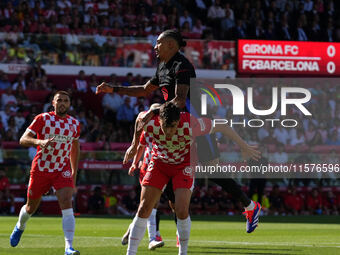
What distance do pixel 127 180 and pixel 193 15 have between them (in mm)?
10304

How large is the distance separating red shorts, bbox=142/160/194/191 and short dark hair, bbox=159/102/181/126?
23.8 inches

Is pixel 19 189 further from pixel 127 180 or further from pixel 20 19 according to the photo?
pixel 20 19

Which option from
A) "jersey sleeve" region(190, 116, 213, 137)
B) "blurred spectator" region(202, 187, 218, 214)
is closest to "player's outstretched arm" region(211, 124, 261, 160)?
"jersey sleeve" region(190, 116, 213, 137)

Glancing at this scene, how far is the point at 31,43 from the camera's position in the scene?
86.7 feet

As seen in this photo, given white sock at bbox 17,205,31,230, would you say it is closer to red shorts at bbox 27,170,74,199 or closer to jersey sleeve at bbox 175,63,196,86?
red shorts at bbox 27,170,74,199

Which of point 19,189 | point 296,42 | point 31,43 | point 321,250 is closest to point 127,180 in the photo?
point 19,189

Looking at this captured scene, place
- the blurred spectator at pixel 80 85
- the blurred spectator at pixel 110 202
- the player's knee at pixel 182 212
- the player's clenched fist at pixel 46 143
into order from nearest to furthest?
the player's knee at pixel 182 212 < the player's clenched fist at pixel 46 143 < the blurred spectator at pixel 110 202 < the blurred spectator at pixel 80 85

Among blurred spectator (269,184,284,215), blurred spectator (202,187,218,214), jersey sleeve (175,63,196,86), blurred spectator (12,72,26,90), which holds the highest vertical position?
jersey sleeve (175,63,196,86)

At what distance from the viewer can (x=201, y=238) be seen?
567 inches

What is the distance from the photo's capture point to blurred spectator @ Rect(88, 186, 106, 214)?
24703mm

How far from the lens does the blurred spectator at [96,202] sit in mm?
24703

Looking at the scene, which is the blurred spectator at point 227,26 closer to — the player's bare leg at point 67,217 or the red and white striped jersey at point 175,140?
the player's bare leg at point 67,217

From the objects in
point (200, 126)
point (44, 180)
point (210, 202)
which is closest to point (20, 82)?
point (210, 202)

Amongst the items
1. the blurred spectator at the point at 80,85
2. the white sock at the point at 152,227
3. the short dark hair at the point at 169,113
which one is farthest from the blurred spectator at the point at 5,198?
the short dark hair at the point at 169,113
